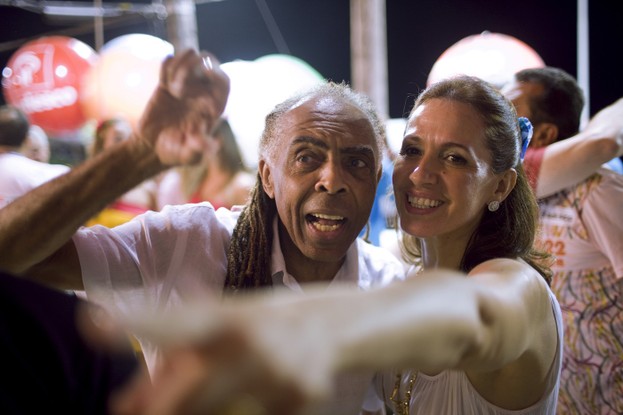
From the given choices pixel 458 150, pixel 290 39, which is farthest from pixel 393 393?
pixel 290 39

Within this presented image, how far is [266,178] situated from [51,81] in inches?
173

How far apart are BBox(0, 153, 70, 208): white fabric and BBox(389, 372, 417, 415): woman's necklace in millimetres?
2427

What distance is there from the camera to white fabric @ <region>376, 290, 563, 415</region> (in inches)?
66.6

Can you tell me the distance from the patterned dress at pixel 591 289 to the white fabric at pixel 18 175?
2.59 meters

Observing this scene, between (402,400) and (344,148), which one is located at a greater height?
(344,148)

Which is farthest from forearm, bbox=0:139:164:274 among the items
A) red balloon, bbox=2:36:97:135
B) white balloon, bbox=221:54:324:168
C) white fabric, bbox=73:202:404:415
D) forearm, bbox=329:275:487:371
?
red balloon, bbox=2:36:97:135

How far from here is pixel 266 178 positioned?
2350 mm

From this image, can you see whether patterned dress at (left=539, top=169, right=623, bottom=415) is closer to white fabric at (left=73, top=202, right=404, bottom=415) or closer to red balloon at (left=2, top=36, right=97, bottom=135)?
white fabric at (left=73, top=202, right=404, bottom=415)

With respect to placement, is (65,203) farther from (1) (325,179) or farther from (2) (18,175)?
(2) (18,175)

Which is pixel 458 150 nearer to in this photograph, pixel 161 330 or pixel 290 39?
pixel 161 330

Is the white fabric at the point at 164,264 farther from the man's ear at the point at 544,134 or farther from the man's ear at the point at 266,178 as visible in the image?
the man's ear at the point at 544,134

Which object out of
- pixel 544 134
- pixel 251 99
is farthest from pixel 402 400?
pixel 251 99

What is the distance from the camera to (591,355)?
8.93 feet

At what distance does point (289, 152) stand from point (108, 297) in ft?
2.36
